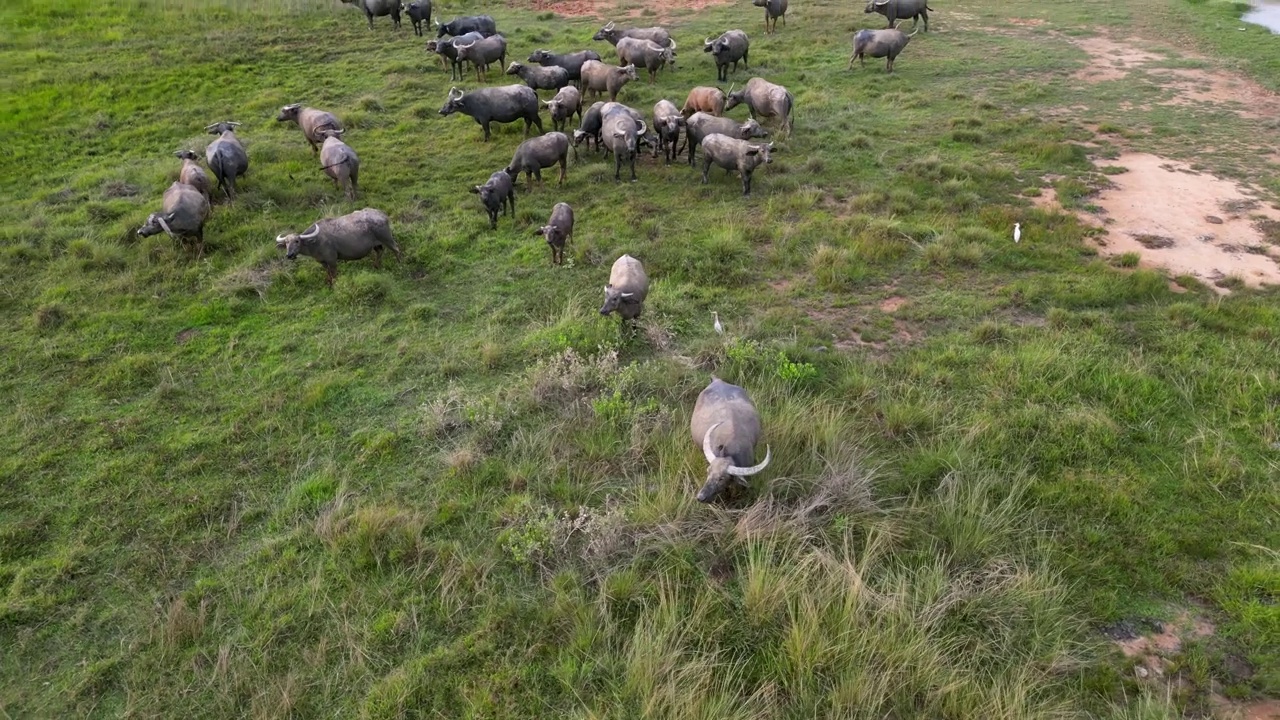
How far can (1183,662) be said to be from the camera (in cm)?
438

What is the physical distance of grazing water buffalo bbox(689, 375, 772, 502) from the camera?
17.6 ft

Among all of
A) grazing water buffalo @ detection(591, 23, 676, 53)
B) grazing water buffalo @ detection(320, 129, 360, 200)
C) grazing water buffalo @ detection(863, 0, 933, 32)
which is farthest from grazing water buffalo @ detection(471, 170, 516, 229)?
grazing water buffalo @ detection(863, 0, 933, 32)

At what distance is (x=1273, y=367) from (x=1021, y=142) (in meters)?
6.87

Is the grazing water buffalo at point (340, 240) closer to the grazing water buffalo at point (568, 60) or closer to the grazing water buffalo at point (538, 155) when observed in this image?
the grazing water buffalo at point (538, 155)

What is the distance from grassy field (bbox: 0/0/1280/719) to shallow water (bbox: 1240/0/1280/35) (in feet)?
37.8

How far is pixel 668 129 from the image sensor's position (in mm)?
12172

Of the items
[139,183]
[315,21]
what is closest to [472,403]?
[139,183]

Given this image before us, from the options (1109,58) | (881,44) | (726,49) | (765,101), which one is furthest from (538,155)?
(1109,58)

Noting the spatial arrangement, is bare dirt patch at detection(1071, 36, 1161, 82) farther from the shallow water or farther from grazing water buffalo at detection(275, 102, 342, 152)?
grazing water buffalo at detection(275, 102, 342, 152)

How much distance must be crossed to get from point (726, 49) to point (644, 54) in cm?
189

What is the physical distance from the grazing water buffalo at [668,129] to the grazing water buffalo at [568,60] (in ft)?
13.0

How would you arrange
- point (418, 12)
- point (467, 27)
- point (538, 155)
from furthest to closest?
point (418, 12), point (467, 27), point (538, 155)

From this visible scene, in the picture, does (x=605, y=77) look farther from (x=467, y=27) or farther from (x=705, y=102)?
(x=467, y=27)

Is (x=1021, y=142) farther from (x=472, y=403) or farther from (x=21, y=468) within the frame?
(x=21, y=468)
